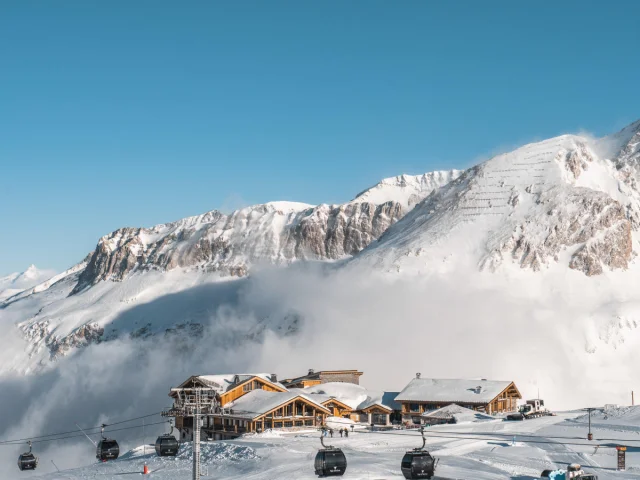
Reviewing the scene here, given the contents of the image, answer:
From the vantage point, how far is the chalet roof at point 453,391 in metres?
118

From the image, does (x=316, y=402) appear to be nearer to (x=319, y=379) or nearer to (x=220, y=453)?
(x=220, y=453)

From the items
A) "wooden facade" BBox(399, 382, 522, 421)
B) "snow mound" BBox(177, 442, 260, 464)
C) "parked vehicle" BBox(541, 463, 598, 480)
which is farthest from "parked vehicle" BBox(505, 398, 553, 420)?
"parked vehicle" BBox(541, 463, 598, 480)

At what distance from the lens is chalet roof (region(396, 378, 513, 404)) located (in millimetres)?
118000

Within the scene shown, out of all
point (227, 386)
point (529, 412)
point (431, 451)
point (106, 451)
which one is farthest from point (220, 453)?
point (529, 412)

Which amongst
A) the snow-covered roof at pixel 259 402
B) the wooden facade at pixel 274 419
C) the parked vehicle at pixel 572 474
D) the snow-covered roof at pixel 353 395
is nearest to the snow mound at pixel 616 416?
the snow-covered roof at pixel 353 395

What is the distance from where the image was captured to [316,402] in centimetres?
10800

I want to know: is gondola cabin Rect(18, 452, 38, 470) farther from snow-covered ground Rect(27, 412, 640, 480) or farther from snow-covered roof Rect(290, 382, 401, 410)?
snow-covered roof Rect(290, 382, 401, 410)

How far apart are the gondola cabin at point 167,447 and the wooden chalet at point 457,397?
4332cm

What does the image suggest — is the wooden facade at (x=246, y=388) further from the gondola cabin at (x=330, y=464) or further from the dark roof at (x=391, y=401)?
the gondola cabin at (x=330, y=464)

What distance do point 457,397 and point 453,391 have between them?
6.99ft

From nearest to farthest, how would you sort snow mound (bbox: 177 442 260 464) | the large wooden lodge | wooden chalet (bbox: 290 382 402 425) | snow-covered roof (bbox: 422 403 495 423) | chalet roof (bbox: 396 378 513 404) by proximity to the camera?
snow mound (bbox: 177 442 260 464), the large wooden lodge, snow-covered roof (bbox: 422 403 495 423), wooden chalet (bbox: 290 382 402 425), chalet roof (bbox: 396 378 513 404)

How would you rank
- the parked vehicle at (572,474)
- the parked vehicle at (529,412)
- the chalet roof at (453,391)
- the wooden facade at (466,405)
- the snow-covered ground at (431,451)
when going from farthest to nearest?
the chalet roof at (453,391) < the wooden facade at (466,405) < the parked vehicle at (529,412) < the snow-covered ground at (431,451) < the parked vehicle at (572,474)

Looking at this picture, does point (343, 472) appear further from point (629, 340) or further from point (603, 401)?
point (629, 340)

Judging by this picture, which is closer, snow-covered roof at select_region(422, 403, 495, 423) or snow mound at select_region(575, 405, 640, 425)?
snow mound at select_region(575, 405, 640, 425)
